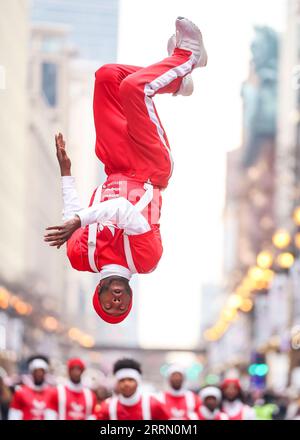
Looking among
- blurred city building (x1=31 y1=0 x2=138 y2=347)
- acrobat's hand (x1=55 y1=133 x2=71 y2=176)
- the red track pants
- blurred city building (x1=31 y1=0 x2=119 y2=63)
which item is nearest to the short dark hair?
blurred city building (x1=31 y1=0 x2=138 y2=347)

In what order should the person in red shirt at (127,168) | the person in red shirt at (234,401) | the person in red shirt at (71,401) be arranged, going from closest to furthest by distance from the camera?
the person in red shirt at (127,168) < the person in red shirt at (71,401) < the person in red shirt at (234,401)

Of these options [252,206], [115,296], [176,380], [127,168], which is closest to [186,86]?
[127,168]

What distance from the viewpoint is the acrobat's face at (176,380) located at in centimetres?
1515

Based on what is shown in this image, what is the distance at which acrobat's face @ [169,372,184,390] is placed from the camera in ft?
49.7

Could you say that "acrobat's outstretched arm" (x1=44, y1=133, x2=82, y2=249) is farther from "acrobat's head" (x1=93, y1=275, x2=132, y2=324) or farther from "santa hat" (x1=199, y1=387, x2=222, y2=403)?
"santa hat" (x1=199, y1=387, x2=222, y2=403)

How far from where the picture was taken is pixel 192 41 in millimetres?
8430

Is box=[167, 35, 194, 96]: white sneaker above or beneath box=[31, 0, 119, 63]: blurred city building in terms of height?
beneath

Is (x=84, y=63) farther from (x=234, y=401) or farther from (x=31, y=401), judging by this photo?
(x=234, y=401)

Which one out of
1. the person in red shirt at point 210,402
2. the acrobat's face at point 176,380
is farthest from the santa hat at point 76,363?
the acrobat's face at point 176,380

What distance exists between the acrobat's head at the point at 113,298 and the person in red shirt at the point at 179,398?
5.17 meters

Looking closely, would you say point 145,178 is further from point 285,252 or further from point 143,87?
point 285,252

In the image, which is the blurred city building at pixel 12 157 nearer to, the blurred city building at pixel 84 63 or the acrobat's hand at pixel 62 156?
the blurred city building at pixel 84 63

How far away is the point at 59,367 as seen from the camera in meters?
40.8

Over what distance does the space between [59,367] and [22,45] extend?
30.9 m
